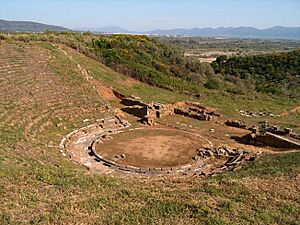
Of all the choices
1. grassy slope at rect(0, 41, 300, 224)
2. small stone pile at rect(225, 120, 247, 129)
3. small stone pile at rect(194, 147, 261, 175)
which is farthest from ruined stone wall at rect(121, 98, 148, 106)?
grassy slope at rect(0, 41, 300, 224)

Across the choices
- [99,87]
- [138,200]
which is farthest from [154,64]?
[138,200]

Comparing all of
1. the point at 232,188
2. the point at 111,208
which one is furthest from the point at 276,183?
the point at 111,208

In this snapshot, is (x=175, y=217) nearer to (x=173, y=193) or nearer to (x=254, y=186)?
(x=173, y=193)

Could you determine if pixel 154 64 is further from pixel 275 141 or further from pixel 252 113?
pixel 275 141

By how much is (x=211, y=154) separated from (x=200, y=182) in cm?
814

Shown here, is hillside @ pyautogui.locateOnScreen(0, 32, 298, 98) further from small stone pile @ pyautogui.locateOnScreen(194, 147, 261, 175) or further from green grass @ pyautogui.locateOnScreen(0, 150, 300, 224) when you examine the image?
green grass @ pyautogui.locateOnScreen(0, 150, 300, 224)

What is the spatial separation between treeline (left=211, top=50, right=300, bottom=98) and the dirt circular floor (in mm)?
26585

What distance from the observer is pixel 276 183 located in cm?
1228

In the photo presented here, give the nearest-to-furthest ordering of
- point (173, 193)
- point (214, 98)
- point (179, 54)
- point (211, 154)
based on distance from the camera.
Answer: point (173, 193) → point (211, 154) → point (214, 98) → point (179, 54)

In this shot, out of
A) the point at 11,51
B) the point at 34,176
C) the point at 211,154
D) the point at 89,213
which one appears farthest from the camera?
the point at 11,51

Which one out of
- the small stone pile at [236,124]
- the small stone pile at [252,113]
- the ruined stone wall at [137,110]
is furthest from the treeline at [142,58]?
the small stone pile at [236,124]

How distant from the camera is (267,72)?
5822 cm

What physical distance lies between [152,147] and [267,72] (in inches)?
1673

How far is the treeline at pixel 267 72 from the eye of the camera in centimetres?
4981
